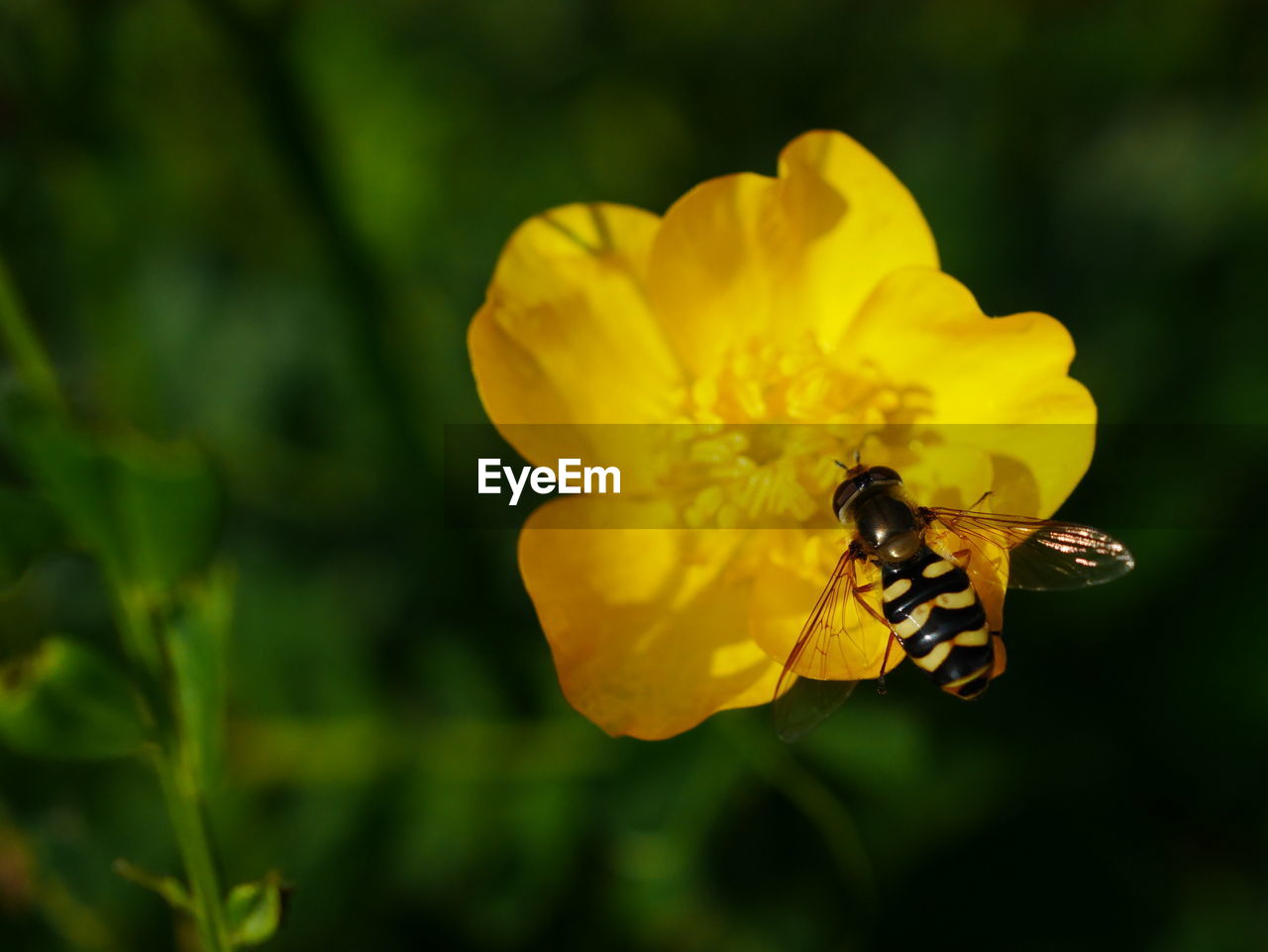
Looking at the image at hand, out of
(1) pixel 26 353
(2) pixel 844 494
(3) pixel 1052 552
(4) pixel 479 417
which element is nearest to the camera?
(1) pixel 26 353

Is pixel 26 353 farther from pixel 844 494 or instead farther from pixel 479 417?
pixel 479 417

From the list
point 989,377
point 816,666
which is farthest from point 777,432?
point 816,666

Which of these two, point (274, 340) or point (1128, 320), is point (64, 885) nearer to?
point (274, 340)

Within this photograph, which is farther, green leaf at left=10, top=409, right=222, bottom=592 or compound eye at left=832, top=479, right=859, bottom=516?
compound eye at left=832, top=479, right=859, bottom=516

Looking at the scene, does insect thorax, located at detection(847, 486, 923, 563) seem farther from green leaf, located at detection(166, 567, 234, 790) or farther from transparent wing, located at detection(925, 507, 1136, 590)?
green leaf, located at detection(166, 567, 234, 790)

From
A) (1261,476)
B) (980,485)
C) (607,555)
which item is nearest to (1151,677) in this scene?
(1261,476)

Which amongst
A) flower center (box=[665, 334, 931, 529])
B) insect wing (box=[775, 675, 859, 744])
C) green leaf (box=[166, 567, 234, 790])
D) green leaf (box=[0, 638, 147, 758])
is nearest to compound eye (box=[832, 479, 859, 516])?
flower center (box=[665, 334, 931, 529])
